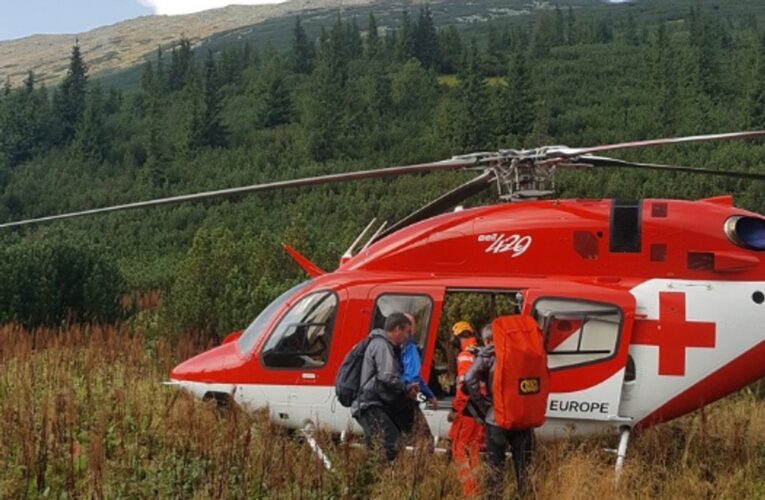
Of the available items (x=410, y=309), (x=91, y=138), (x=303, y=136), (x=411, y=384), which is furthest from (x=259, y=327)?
(x=91, y=138)

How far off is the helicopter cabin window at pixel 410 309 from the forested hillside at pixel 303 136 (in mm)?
9466

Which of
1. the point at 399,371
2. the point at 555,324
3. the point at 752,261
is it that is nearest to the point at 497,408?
the point at 399,371

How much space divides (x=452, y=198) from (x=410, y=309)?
1173mm

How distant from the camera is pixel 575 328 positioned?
6.76 meters

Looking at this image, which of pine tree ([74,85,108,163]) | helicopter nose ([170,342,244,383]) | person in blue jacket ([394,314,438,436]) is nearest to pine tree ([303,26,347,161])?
pine tree ([74,85,108,163])

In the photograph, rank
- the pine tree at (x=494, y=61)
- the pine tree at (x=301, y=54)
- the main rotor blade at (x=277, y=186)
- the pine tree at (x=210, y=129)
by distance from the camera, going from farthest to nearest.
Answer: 1. the pine tree at (x=301, y=54)
2. the pine tree at (x=494, y=61)
3. the pine tree at (x=210, y=129)
4. the main rotor blade at (x=277, y=186)

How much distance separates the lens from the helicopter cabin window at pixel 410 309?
23.0 ft

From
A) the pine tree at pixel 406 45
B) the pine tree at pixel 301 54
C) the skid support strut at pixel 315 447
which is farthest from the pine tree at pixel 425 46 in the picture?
the skid support strut at pixel 315 447

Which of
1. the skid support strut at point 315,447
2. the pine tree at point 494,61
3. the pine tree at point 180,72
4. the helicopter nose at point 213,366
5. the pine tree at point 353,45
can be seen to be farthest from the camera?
the pine tree at point 353,45

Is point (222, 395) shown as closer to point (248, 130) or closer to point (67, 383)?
point (67, 383)

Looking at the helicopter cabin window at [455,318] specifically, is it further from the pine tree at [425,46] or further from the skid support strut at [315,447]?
the pine tree at [425,46]

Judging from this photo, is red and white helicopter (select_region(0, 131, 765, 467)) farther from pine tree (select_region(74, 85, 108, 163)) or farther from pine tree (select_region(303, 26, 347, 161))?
pine tree (select_region(74, 85, 108, 163))

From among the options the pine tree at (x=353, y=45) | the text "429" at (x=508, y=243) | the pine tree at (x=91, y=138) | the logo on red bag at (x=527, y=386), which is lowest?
the pine tree at (x=91, y=138)

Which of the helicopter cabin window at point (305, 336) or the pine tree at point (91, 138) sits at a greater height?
the helicopter cabin window at point (305, 336)
